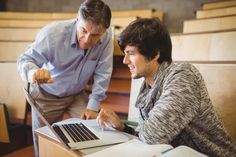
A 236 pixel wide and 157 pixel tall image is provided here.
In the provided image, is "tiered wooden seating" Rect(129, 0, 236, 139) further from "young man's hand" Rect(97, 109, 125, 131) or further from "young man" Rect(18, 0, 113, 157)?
"young man's hand" Rect(97, 109, 125, 131)

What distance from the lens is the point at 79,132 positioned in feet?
2.59

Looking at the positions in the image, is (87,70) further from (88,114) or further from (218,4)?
(218,4)

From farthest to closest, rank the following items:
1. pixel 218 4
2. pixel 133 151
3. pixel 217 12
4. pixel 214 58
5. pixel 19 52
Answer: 1. pixel 218 4
2. pixel 19 52
3. pixel 217 12
4. pixel 214 58
5. pixel 133 151

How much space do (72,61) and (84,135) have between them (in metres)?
0.55

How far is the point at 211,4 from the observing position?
2.54 meters

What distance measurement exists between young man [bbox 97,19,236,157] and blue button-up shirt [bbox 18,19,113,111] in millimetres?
431

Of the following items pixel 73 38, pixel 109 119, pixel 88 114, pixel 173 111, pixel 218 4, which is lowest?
pixel 88 114

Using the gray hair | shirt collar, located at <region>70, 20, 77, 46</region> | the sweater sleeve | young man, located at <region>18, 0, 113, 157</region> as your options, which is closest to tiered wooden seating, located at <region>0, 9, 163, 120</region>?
young man, located at <region>18, 0, 113, 157</region>

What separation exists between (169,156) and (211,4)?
239 cm

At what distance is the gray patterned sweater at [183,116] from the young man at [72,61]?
44cm

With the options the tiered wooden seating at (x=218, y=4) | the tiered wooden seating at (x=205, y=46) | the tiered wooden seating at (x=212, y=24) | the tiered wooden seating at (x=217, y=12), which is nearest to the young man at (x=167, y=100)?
the tiered wooden seating at (x=205, y=46)

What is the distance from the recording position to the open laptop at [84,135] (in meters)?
0.69

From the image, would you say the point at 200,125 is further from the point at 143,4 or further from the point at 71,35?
the point at 143,4

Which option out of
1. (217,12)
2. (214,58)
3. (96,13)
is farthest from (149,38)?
(217,12)
